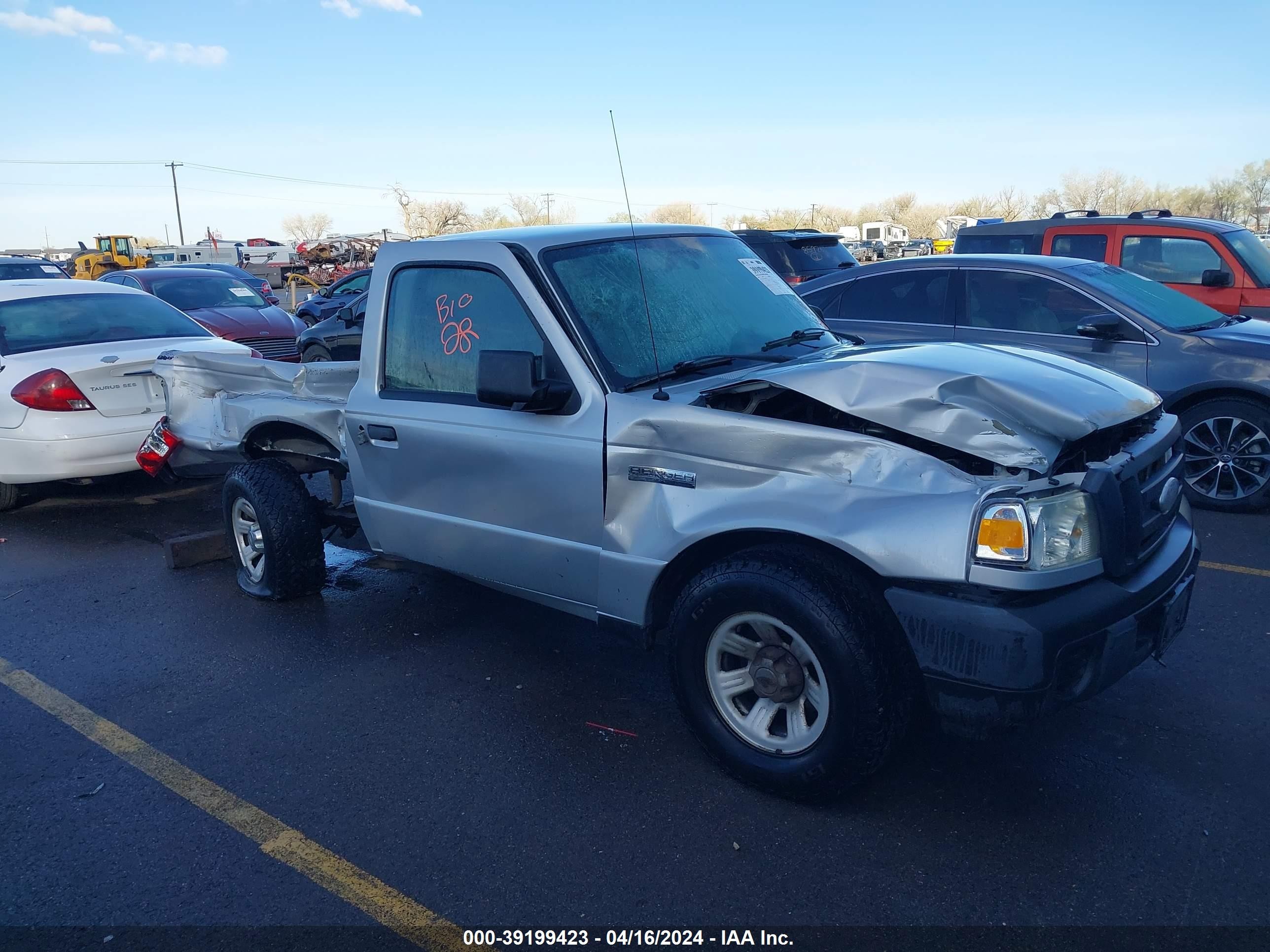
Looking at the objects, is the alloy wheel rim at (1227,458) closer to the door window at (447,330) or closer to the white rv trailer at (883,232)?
the door window at (447,330)

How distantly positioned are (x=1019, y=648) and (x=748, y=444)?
104 centimetres

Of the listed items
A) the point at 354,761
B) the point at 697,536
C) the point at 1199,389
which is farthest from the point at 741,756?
the point at 1199,389

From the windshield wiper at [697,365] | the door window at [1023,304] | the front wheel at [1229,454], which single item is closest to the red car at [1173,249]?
the door window at [1023,304]

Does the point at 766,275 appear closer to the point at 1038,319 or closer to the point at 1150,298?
the point at 1038,319

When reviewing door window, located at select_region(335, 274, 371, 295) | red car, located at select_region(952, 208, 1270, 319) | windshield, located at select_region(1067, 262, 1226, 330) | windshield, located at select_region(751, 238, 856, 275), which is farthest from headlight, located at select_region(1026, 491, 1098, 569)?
door window, located at select_region(335, 274, 371, 295)

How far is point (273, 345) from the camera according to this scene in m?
11.6

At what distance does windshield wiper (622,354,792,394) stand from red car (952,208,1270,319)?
582 centimetres

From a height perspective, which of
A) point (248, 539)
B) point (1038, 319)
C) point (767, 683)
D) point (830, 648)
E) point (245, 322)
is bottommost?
point (248, 539)

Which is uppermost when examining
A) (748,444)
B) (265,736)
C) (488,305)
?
(488,305)

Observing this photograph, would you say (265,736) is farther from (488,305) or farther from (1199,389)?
(1199,389)

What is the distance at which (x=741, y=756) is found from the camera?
3324 millimetres

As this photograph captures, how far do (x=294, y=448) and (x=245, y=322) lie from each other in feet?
23.6

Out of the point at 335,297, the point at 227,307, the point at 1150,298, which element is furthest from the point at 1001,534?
the point at 335,297

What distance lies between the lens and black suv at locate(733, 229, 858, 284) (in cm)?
1092
